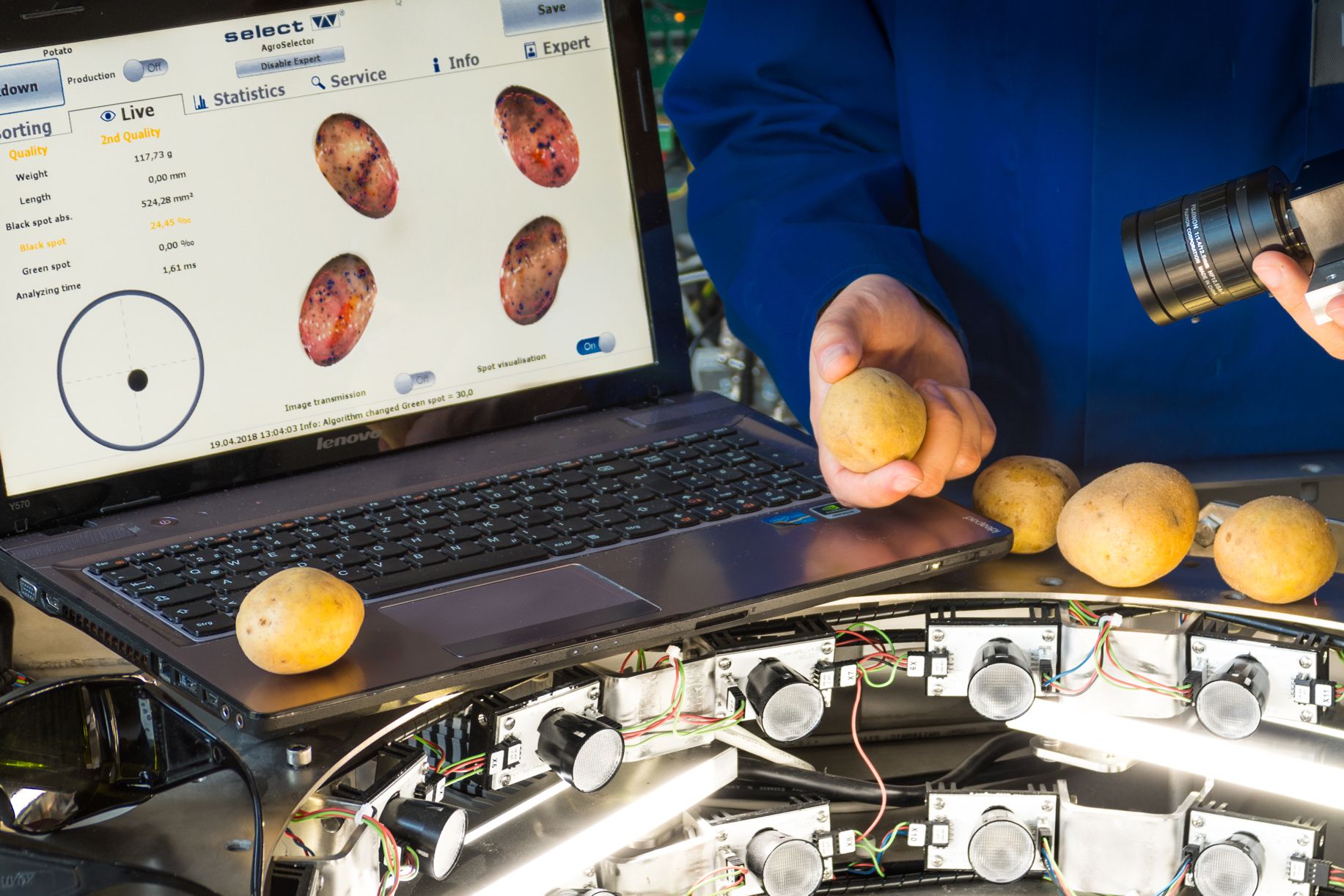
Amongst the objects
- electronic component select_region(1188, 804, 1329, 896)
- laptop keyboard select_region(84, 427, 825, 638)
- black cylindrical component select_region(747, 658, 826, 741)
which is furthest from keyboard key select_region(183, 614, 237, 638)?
electronic component select_region(1188, 804, 1329, 896)

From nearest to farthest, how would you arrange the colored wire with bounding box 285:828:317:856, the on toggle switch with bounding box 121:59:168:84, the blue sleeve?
the colored wire with bounding box 285:828:317:856 < the on toggle switch with bounding box 121:59:168:84 < the blue sleeve

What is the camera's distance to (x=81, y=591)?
892 mm

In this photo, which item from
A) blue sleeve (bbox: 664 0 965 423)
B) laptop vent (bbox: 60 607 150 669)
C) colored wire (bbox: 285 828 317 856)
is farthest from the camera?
blue sleeve (bbox: 664 0 965 423)

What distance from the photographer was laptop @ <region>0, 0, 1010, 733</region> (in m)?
0.90

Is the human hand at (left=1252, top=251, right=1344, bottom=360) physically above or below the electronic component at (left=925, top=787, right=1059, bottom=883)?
above

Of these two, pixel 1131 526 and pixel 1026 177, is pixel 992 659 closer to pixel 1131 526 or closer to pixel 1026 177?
pixel 1131 526

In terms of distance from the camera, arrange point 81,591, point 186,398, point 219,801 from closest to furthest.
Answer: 1. point 219,801
2. point 81,591
3. point 186,398

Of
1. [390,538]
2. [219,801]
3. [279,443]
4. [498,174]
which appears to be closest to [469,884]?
[219,801]

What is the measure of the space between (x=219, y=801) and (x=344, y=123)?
57 centimetres

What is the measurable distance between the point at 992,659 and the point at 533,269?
51 cm

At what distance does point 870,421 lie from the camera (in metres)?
0.94

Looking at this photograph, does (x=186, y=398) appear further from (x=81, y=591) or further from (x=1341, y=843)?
(x=1341, y=843)

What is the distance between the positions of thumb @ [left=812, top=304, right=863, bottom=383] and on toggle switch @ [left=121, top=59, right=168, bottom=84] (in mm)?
517

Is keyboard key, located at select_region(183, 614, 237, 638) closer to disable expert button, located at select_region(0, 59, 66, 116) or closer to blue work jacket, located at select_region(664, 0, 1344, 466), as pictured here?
disable expert button, located at select_region(0, 59, 66, 116)
